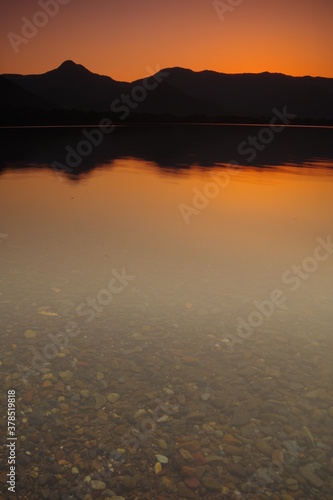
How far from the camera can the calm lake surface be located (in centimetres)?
395

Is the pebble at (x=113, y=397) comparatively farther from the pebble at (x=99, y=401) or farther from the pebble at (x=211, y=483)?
the pebble at (x=211, y=483)

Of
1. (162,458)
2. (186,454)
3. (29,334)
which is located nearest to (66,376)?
(29,334)

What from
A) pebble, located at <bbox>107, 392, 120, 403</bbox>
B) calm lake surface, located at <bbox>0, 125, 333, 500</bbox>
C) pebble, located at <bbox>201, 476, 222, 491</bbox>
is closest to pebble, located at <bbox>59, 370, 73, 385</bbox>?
calm lake surface, located at <bbox>0, 125, 333, 500</bbox>

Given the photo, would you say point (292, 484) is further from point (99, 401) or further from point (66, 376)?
point (66, 376)

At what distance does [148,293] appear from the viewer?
786 cm

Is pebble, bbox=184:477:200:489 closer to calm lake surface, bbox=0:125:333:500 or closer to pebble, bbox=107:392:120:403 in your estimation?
calm lake surface, bbox=0:125:333:500

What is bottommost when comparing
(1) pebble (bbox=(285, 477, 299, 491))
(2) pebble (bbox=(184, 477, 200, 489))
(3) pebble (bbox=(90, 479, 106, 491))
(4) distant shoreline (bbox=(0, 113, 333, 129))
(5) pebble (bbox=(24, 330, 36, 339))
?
(3) pebble (bbox=(90, 479, 106, 491))

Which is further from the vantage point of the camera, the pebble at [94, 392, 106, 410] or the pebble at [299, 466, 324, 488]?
the pebble at [94, 392, 106, 410]

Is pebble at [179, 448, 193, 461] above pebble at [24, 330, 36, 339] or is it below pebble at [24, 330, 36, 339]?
below

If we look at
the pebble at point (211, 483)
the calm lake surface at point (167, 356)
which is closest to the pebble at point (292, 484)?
the calm lake surface at point (167, 356)

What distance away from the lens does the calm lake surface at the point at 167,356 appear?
395 centimetres

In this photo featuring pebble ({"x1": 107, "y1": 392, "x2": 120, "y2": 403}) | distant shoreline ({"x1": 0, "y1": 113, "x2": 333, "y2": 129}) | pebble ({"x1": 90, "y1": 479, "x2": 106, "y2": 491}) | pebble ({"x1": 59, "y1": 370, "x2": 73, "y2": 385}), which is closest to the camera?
pebble ({"x1": 90, "y1": 479, "x2": 106, "y2": 491})

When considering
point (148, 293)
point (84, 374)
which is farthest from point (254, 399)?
point (148, 293)

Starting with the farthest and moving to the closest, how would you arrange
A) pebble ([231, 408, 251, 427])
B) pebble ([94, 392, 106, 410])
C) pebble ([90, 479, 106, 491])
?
pebble ([94, 392, 106, 410]) < pebble ([231, 408, 251, 427]) < pebble ([90, 479, 106, 491])
